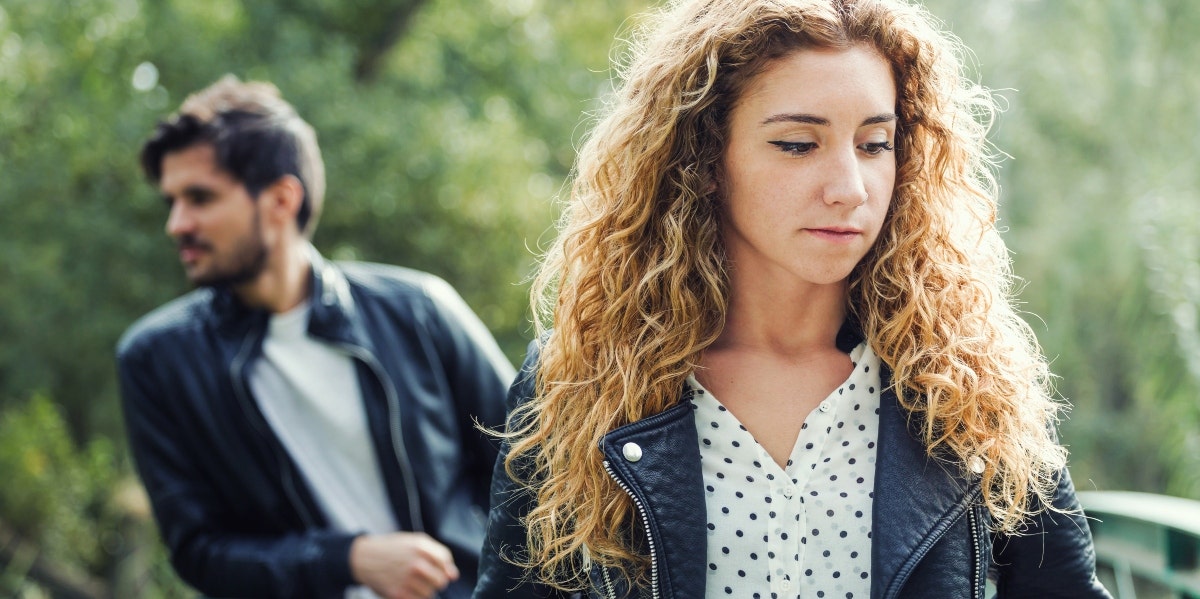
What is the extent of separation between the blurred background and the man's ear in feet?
7.70

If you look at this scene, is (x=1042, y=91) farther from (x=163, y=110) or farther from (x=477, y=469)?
(x=477, y=469)

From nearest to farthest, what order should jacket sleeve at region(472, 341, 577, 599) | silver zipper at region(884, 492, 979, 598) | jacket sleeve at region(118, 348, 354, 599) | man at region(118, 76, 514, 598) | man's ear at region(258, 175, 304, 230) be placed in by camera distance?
silver zipper at region(884, 492, 979, 598) < jacket sleeve at region(472, 341, 577, 599) < jacket sleeve at region(118, 348, 354, 599) < man at region(118, 76, 514, 598) < man's ear at region(258, 175, 304, 230)

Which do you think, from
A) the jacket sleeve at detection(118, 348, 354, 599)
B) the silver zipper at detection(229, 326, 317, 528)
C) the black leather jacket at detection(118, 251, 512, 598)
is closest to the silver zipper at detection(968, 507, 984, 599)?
the black leather jacket at detection(118, 251, 512, 598)

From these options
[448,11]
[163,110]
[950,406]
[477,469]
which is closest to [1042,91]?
[448,11]

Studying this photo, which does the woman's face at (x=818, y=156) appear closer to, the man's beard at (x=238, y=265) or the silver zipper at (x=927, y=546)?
the silver zipper at (x=927, y=546)

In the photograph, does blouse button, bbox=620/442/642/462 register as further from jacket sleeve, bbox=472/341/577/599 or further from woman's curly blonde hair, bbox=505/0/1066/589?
jacket sleeve, bbox=472/341/577/599

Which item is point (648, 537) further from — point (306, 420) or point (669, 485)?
point (306, 420)

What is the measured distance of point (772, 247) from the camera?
164cm

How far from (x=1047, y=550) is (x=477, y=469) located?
5.54ft

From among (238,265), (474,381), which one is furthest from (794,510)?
(238,265)

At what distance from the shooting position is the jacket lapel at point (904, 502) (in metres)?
1.55

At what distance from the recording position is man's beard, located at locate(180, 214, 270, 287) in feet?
10.1

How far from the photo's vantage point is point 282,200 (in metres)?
3.34

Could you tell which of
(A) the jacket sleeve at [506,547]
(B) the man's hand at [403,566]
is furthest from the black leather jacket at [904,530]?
(B) the man's hand at [403,566]
